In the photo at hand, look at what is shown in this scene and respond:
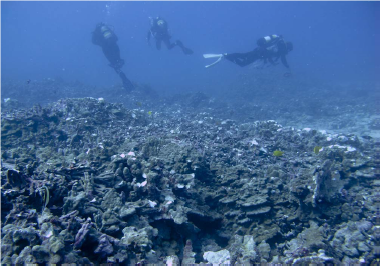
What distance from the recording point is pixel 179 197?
4188 millimetres

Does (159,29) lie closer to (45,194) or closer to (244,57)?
(244,57)

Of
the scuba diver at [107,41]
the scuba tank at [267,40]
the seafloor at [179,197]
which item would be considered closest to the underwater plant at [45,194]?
Result: the seafloor at [179,197]

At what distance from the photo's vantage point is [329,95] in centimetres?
2327

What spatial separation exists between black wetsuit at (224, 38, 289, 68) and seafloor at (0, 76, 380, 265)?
10278mm

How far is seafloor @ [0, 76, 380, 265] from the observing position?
250cm

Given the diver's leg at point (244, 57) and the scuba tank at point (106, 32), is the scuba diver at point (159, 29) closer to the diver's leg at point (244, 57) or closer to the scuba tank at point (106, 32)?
the scuba tank at point (106, 32)

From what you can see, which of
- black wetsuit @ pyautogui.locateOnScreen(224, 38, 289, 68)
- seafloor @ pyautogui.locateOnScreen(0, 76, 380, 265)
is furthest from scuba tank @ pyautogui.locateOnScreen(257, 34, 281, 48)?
seafloor @ pyautogui.locateOnScreen(0, 76, 380, 265)

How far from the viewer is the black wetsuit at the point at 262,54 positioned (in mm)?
16469

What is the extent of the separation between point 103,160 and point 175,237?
2.72 metres

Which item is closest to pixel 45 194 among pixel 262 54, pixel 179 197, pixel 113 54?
pixel 179 197

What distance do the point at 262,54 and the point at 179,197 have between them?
16.0 metres

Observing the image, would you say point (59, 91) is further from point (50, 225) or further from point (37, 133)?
point (50, 225)

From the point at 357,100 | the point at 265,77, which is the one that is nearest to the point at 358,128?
the point at 357,100

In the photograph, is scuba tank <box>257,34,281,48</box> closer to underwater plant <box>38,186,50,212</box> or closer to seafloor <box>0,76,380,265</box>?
seafloor <box>0,76,380,265</box>
